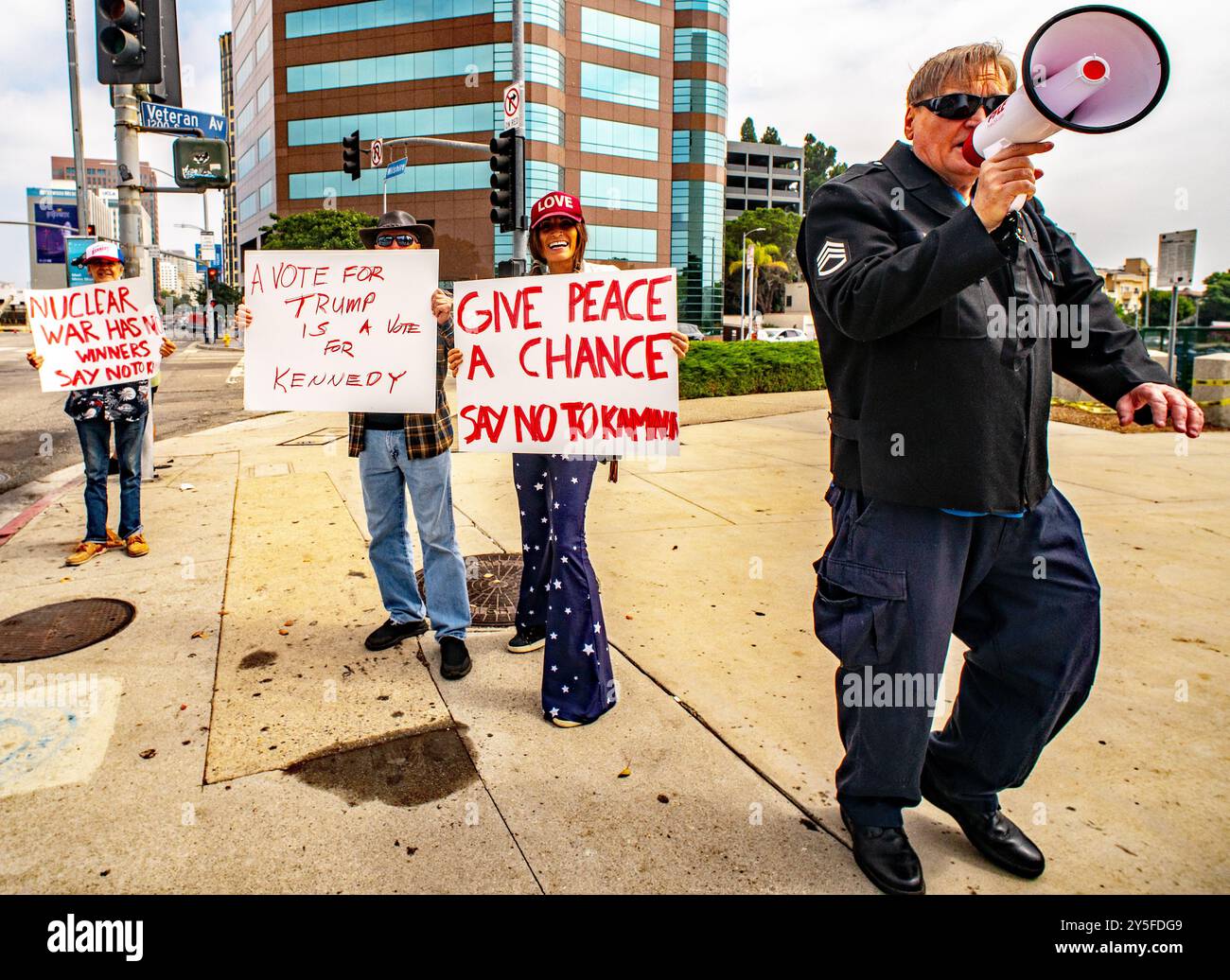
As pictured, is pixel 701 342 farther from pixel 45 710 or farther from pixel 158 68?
pixel 45 710

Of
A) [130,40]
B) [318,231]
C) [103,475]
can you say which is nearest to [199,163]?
[130,40]

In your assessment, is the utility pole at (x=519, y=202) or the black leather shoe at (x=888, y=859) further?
the utility pole at (x=519, y=202)

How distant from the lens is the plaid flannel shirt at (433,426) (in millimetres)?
3922

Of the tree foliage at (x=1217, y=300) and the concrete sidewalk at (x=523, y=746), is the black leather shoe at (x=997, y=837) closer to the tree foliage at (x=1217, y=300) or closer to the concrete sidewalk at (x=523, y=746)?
the concrete sidewalk at (x=523, y=746)

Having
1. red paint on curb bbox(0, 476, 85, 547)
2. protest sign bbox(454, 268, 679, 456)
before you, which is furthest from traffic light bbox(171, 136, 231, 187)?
protest sign bbox(454, 268, 679, 456)

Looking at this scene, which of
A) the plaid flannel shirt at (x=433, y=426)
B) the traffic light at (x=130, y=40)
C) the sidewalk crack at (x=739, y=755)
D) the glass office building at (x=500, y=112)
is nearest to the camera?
the sidewalk crack at (x=739, y=755)

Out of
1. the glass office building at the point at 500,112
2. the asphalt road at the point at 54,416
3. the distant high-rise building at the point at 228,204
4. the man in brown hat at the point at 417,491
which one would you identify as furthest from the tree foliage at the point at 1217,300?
the distant high-rise building at the point at 228,204

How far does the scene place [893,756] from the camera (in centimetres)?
234

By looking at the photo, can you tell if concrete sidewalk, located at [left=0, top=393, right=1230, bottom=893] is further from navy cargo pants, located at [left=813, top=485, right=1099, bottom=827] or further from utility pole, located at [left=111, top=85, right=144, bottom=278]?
utility pole, located at [left=111, top=85, right=144, bottom=278]

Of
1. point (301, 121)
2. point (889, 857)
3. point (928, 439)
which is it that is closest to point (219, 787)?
point (889, 857)

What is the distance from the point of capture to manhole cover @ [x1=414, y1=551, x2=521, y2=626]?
15.0ft

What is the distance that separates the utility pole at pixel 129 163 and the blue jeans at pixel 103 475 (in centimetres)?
248

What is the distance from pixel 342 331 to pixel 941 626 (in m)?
3.00

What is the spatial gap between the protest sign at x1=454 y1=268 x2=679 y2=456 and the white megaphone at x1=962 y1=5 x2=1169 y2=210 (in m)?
1.84
